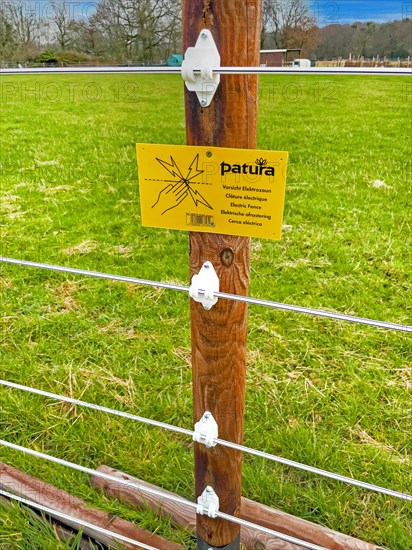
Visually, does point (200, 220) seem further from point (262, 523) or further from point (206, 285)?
point (262, 523)

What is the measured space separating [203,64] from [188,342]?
1385mm

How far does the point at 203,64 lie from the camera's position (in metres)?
0.73

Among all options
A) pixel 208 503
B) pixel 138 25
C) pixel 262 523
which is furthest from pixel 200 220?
pixel 138 25

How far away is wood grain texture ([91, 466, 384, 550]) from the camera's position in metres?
1.16

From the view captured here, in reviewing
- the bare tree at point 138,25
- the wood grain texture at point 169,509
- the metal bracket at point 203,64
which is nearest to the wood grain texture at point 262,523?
the wood grain texture at point 169,509

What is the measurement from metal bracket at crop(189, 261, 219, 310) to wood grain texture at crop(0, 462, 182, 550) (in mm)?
644

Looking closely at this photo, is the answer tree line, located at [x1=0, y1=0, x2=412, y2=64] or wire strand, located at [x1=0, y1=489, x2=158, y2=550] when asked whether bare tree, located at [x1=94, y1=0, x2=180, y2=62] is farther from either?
wire strand, located at [x1=0, y1=489, x2=158, y2=550]

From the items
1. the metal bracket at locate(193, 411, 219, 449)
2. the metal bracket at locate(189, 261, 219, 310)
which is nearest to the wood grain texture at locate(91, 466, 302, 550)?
the metal bracket at locate(193, 411, 219, 449)

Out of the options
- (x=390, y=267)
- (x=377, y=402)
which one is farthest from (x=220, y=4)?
(x=390, y=267)

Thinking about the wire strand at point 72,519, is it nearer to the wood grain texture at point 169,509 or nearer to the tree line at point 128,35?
the wood grain texture at point 169,509

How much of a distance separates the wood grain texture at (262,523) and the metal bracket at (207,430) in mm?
334

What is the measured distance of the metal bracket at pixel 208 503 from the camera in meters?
1.05

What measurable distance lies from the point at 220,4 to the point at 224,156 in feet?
0.69

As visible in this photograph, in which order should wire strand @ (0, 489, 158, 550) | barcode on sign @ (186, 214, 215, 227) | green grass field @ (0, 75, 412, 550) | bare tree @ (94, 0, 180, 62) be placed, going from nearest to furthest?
barcode on sign @ (186, 214, 215, 227) → wire strand @ (0, 489, 158, 550) → green grass field @ (0, 75, 412, 550) → bare tree @ (94, 0, 180, 62)
